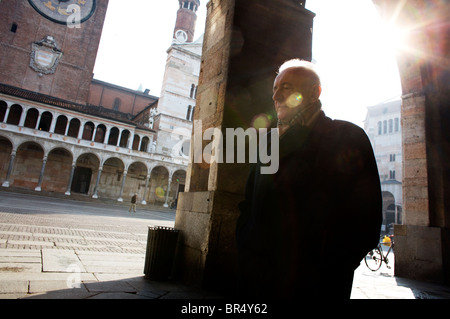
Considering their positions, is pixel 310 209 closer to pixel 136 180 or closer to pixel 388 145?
pixel 136 180

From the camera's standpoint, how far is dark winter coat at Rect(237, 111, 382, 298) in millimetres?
1105

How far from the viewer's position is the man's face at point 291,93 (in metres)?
1.39

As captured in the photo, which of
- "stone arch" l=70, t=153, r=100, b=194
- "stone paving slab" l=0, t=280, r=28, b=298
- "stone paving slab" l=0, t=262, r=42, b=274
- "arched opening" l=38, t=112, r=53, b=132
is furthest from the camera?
"stone arch" l=70, t=153, r=100, b=194

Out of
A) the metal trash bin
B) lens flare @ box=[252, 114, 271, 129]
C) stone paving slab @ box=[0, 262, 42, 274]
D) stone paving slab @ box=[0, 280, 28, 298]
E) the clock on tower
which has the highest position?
the clock on tower

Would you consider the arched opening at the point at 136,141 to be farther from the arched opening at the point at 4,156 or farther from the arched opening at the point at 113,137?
the arched opening at the point at 4,156

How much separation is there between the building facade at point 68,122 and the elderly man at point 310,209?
30.0 m

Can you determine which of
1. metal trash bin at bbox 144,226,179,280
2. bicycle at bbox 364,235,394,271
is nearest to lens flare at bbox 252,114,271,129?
metal trash bin at bbox 144,226,179,280

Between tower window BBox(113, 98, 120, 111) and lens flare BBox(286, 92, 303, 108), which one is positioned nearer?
lens flare BBox(286, 92, 303, 108)

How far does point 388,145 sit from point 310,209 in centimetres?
5018

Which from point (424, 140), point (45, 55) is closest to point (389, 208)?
point (424, 140)

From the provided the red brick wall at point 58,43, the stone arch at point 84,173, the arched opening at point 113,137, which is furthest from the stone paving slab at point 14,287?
the red brick wall at point 58,43

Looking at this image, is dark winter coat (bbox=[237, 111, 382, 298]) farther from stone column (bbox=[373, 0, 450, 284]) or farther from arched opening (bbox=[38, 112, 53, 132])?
arched opening (bbox=[38, 112, 53, 132])

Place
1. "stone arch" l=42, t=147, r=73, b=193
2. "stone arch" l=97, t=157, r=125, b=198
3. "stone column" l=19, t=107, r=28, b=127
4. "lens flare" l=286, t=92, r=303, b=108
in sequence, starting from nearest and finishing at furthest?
"lens flare" l=286, t=92, r=303, b=108, "stone column" l=19, t=107, r=28, b=127, "stone arch" l=42, t=147, r=73, b=193, "stone arch" l=97, t=157, r=125, b=198
